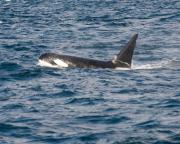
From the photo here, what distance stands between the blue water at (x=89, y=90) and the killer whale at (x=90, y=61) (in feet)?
2.18

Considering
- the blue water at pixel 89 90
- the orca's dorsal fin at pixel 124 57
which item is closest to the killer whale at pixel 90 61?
the orca's dorsal fin at pixel 124 57

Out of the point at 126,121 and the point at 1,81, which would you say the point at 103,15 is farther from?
the point at 126,121

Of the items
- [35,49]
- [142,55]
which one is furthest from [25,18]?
[142,55]

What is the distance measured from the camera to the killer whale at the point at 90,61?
30922 mm

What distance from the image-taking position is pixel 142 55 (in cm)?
3634

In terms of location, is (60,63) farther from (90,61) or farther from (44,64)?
(90,61)

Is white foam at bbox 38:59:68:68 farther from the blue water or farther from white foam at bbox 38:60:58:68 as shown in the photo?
the blue water

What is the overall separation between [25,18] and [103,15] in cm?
893

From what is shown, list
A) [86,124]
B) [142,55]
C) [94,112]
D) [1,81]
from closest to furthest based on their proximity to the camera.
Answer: [86,124]
[94,112]
[1,81]
[142,55]

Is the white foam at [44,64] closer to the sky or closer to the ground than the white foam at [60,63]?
closer to the ground

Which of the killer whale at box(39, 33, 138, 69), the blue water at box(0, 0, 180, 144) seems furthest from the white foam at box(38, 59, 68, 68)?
the blue water at box(0, 0, 180, 144)

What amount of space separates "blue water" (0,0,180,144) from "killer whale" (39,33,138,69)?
66 cm

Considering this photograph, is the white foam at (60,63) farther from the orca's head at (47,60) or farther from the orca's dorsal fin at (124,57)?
the orca's dorsal fin at (124,57)

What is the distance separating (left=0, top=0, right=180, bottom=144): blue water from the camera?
18984mm
